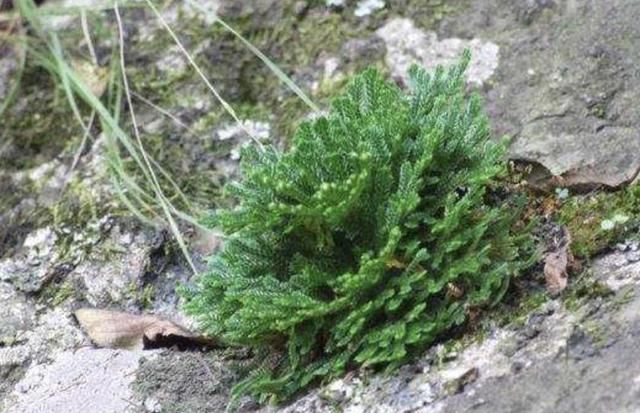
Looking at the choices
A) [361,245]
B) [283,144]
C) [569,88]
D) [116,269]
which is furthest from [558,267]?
[116,269]

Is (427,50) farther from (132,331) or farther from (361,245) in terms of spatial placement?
(132,331)

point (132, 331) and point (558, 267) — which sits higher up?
point (558, 267)

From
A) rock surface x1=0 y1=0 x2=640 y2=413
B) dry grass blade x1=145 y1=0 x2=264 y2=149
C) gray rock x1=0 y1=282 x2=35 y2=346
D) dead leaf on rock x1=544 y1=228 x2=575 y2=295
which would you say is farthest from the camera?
dry grass blade x1=145 y1=0 x2=264 y2=149

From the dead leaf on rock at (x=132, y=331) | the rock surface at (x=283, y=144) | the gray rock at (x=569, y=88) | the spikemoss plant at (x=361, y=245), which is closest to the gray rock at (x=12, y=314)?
the rock surface at (x=283, y=144)

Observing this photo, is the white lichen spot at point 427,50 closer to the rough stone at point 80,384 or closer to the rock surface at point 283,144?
the rock surface at point 283,144

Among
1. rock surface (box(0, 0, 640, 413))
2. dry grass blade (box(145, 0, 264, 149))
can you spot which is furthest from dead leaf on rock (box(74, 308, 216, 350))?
dry grass blade (box(145, 0, 264, 149))

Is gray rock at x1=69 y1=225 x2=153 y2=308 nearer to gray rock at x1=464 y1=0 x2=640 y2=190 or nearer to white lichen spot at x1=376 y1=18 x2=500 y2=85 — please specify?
white lichen spot at x1=376 y1=18 x2=500 y2=85

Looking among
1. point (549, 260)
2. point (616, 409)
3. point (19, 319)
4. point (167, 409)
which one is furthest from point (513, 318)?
point (19, 319)

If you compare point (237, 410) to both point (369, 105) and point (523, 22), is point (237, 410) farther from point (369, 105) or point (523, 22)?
point (523, 22)
